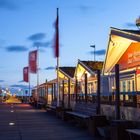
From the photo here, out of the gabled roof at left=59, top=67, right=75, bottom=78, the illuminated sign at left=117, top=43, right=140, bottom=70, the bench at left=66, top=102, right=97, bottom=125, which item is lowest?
the bench at left=66, top=102, right=97, bottom=125

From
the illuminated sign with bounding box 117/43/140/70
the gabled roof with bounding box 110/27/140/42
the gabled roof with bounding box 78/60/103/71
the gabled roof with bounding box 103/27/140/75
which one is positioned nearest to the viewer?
the illuminated sign with bounding box 117/43/140/70

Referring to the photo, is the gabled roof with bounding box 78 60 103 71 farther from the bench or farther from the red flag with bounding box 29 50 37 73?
the bench

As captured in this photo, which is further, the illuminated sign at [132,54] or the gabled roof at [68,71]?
the gabled roof at [68,71]

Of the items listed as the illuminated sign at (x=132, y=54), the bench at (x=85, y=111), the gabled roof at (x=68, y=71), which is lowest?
the bench at (x=85, y=111)

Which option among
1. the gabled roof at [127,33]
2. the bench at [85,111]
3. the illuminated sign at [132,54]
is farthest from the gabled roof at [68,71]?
the bench at [85,111]

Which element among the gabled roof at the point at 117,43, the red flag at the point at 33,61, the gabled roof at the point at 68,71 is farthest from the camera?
the gabled roof at the point at 68,71

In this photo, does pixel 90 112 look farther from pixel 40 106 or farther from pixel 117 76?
pixel 40 106

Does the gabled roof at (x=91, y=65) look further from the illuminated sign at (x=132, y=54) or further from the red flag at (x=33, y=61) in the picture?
the illuminated sign at (x=132, y=54)

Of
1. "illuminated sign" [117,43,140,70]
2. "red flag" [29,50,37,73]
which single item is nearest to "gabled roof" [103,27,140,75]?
"illuminated sign" [117,43,140,70]

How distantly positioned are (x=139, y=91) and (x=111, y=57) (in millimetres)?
30049

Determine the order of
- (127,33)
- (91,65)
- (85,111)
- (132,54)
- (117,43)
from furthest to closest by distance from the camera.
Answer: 1. (91,65)
2. (117,43)
3. (132,54)
4. (127,33)
5. (85,111)

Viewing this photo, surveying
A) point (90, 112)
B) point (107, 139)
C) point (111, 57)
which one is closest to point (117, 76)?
point (107, 139)

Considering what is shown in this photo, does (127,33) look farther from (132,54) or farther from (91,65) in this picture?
(91,65)

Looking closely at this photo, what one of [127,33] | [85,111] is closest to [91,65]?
[127,33]
